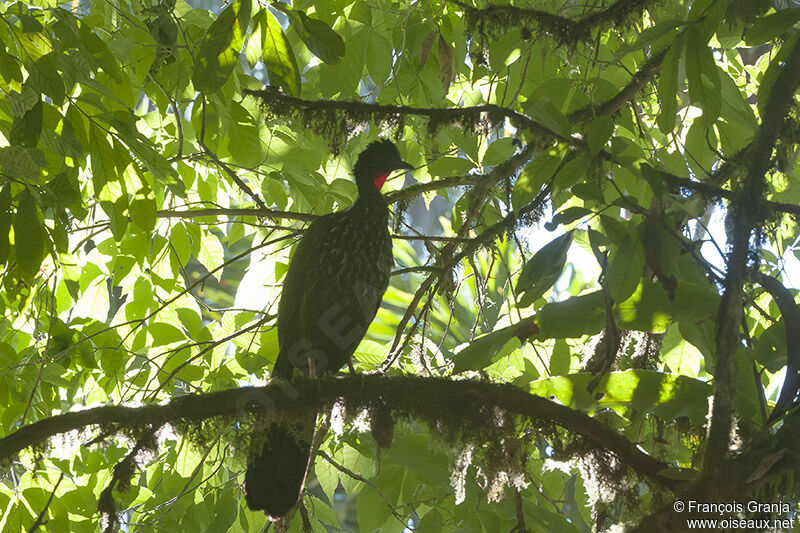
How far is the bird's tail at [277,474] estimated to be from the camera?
208 centimetres

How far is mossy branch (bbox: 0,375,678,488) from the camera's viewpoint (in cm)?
154

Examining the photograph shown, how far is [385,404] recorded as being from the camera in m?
1.69

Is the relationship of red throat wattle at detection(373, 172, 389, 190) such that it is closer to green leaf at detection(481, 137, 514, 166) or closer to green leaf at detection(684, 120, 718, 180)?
green leaf at detection(481, 137, 514, 166)

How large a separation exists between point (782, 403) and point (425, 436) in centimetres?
86

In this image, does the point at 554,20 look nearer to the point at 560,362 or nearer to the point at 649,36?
the point at 649,36

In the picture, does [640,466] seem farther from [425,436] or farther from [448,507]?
[448,507]

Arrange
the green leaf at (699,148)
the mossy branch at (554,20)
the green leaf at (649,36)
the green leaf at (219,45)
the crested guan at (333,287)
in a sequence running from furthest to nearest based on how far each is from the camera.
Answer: the crested guan at (333,287), the green leaf at (699,148), the mossy branch at (554,20), the green leaf at (219,45), the green leaf at (649,36)

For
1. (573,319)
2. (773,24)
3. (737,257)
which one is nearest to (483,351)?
(573,319)

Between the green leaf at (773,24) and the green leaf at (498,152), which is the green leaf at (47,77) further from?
the green leaf at (773,24)

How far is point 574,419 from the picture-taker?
156 centimetres

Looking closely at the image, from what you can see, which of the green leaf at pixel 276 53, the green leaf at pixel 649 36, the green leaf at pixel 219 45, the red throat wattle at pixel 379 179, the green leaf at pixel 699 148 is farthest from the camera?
the red throat wattle at pixel 379 179

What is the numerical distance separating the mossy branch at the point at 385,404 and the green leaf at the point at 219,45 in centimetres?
69

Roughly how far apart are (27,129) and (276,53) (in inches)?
21.7

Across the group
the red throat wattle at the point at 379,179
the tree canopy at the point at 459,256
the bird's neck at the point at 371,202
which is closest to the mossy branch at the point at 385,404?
the tree canopy at the point at 459,256
